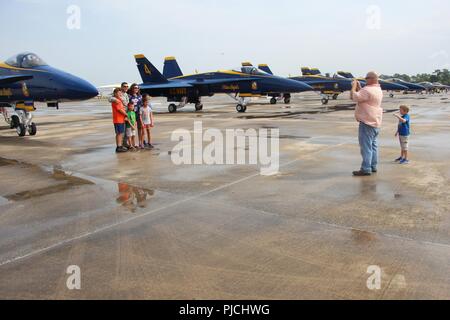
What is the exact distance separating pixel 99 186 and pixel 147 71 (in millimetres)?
21812

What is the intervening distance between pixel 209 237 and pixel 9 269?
1.87 metres

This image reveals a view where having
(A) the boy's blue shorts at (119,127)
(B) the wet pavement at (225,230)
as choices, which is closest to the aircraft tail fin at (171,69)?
(A) the boy's blue shorts at (119,127)

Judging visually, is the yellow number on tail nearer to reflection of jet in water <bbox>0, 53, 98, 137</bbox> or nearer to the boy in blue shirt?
reflection of jet in water <bbox>0, 53, 98, 137</bbox>

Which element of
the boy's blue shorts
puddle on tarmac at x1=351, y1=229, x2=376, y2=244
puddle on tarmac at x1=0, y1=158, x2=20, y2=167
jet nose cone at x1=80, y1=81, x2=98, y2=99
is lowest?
puddle on tarmac at x1=351, y1=229, x2=376, y2=244

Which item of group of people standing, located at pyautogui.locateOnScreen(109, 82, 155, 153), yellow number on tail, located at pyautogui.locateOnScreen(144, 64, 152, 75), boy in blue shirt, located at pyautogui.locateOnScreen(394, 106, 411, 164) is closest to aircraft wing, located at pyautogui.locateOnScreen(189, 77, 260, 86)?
yellow number on tail, located at pyautogui.locateOnScreen(144, 64, 152, 75)

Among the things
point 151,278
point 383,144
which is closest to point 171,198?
point 151,278

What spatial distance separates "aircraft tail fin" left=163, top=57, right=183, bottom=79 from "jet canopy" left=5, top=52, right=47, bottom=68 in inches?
673

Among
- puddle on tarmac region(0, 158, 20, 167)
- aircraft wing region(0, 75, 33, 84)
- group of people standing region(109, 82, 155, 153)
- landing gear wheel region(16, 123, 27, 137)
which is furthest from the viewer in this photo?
landing gear wheel region(16, 123, 27, 137)

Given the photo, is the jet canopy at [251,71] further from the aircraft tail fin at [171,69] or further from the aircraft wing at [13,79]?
the aircraft wing at [13,79]

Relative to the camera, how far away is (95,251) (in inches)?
144

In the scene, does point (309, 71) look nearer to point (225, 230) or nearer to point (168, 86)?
point (168, 86)

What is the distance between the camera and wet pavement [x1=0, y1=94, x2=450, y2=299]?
9.86ft

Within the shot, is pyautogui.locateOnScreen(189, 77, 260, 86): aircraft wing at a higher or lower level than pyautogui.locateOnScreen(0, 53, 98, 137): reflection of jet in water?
higher

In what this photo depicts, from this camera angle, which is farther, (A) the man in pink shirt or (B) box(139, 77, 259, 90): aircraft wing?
(B) box(139, 77, 259, 90): aircraft wing
